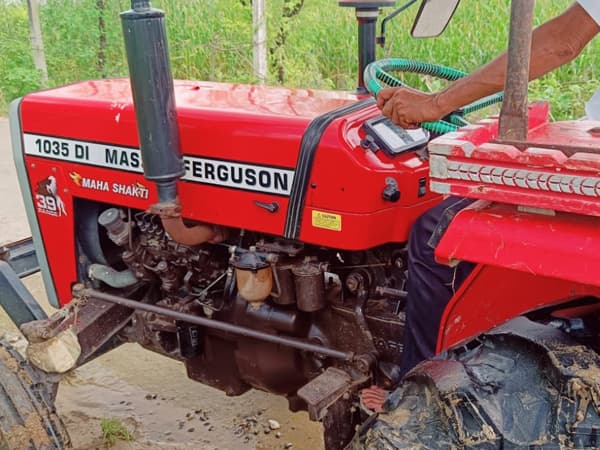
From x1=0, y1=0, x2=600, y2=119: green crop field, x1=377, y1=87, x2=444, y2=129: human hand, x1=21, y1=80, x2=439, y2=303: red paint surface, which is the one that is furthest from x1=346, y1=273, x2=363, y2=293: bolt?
x1=0, y1=0, x2=600, y2=119: green crop field

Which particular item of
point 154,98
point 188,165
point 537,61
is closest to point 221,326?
point 188,165

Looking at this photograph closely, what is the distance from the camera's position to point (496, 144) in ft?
4.27

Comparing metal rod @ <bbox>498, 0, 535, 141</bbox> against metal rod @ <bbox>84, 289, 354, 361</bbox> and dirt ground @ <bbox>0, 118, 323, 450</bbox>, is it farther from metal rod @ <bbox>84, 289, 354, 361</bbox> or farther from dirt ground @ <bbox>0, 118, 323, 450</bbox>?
dirt ground @ <bbox>0, 118, 323, 450</bbox>

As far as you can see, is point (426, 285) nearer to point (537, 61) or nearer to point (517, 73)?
point (537, 61)

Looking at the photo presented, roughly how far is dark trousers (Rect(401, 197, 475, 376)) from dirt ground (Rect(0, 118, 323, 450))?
117 cm

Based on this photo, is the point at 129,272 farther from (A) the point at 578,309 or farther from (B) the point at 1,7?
(B) the point at 1,7

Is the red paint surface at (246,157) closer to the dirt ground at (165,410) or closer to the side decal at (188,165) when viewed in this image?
the side decal at (188,165)

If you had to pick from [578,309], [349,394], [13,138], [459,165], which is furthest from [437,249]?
[13,138]

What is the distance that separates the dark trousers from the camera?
5.95ft

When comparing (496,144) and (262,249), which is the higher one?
(496,144)

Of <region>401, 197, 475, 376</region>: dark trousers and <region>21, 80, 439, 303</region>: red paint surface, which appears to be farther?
<region>21, 80, 439, 303</region>: red paint surface

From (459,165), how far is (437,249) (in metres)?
0.16

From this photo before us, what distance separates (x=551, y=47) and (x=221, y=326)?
1.32 meters

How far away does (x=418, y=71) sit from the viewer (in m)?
2.16
